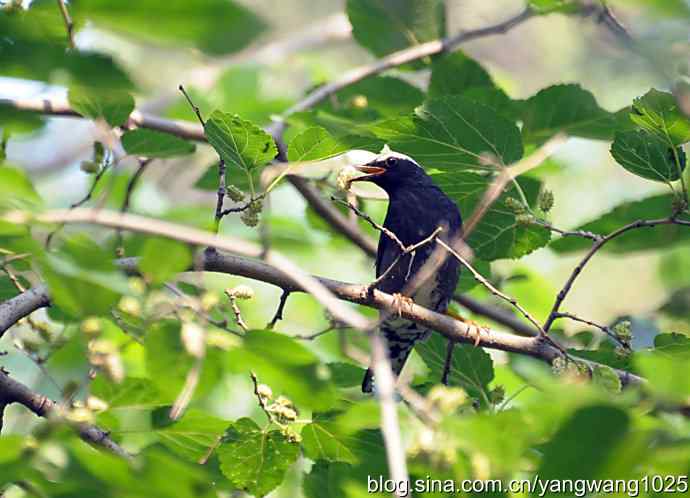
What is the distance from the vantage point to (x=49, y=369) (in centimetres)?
396

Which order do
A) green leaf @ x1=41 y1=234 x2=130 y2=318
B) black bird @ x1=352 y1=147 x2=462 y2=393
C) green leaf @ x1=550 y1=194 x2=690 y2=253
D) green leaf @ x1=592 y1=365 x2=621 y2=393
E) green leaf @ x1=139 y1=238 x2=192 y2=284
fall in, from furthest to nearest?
black bird @ x1=352 y1=147 x2=462 y2=393 → green leaf @ x1=550 y1=194 x2=690 y2=253 → green leaf @ x1=592 y1=365 x2=621 y2=393 → green leaf @ x1=139 y1=238 x2=192 y2=284 → green leaf @ x1=41 y1=234 x2=130 y2=318

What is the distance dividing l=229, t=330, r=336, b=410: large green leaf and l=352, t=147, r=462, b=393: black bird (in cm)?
326

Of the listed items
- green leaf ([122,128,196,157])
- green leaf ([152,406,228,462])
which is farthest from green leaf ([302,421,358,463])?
green leaf ([122,128,196,157])

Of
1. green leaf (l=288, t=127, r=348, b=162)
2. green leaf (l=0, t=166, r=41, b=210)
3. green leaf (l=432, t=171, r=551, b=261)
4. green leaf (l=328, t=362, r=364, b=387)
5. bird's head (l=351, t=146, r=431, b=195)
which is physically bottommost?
bird's head (l=351, t=146, r=431, b=195)

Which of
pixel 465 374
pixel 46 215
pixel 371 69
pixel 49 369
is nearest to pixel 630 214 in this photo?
pixel 465 374

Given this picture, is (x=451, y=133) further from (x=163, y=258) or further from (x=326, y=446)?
(x=163, y=258)

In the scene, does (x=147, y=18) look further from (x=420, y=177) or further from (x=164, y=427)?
(x=420, y=177)

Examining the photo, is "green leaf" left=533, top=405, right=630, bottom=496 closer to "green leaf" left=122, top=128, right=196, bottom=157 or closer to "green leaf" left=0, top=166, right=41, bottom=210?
"green leaf" left=0, top=166, right=41, bottom=210

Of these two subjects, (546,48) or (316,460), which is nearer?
(316,460)

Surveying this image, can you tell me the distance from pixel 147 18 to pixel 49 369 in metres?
2.98

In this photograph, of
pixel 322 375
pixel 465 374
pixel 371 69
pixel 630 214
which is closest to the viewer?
pixel 322 375

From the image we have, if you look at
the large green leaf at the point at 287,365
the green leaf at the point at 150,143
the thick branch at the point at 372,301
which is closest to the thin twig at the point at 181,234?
the large green leaf at the point at 287,365

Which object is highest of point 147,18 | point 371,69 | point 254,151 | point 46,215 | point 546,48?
point 147,18

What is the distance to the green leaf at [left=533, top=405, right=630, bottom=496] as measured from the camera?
1.56m
